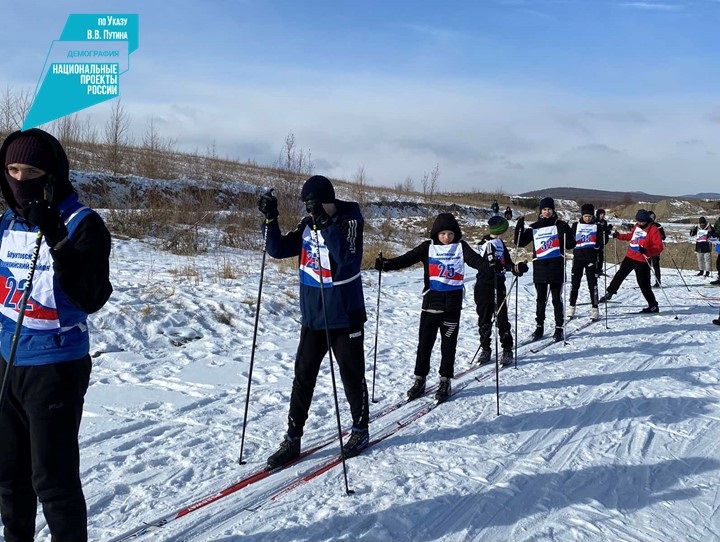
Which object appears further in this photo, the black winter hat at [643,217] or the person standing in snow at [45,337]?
the black winter hat at [643,217]

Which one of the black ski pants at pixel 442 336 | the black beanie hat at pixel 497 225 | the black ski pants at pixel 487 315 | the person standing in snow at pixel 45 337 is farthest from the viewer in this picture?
the black ski pants at pixel 487 315

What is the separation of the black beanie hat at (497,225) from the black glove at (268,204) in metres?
3.70

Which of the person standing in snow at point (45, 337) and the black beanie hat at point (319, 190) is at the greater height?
the black beanie hat at point (319, 190)

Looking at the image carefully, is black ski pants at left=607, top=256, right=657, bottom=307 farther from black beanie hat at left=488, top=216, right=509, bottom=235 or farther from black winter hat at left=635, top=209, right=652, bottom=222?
black beanie hat at left=488, top=216, right=509, bottom=235

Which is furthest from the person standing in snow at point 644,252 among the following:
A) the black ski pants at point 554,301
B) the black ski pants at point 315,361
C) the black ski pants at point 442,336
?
the black ski pants at point 315,361

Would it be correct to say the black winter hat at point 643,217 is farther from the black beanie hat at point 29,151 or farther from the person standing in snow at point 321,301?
the black beanie hat at point 29,151

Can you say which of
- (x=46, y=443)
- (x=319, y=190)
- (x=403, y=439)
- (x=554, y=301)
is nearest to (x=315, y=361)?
(x=403, y=439)

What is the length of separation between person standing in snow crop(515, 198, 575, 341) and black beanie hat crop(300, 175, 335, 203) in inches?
213

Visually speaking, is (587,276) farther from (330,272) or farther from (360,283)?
(330,272)

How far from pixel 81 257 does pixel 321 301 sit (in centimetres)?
200

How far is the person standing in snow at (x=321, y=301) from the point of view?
4.05m

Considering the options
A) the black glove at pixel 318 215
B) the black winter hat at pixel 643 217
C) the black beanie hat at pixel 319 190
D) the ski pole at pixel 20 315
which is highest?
the black winter hat at pixel 643 217

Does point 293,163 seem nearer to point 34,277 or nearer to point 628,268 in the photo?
point 628,268

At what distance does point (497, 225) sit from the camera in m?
7.10
